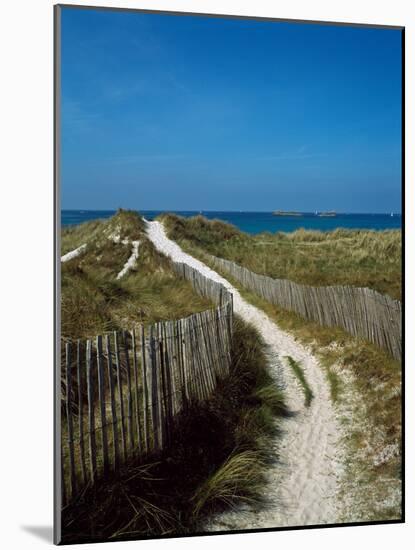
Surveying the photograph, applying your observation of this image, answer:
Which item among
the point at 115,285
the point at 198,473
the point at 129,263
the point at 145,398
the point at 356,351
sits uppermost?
the point at 129,263

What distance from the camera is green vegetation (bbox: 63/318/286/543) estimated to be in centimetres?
405

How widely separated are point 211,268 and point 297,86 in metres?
1.34

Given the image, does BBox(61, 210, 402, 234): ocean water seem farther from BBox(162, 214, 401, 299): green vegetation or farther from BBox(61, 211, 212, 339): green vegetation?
BBox(61, 211, 212, 339): green vegetation

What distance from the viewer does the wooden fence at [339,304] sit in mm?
4781

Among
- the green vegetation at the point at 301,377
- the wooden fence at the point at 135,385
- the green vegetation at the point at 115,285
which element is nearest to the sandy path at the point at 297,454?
the green vegetation at the point at 301,377

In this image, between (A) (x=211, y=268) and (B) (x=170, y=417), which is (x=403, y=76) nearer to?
(A) (x=211, y=268)

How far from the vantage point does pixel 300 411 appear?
4.63m

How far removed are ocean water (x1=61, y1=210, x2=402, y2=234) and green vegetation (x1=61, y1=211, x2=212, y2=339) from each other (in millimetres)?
251

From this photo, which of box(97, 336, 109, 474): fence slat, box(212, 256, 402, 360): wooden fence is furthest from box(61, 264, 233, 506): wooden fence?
box(212, 256, 402, 360): wooden fence

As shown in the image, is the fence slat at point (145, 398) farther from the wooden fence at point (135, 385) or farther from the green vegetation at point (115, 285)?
the green vegetation at point (115, 285)

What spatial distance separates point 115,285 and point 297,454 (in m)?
1.59

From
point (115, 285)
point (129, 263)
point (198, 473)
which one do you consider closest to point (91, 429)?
point (198, 473)

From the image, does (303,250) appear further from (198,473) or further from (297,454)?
(198,473)

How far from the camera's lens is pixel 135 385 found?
13.9ft
